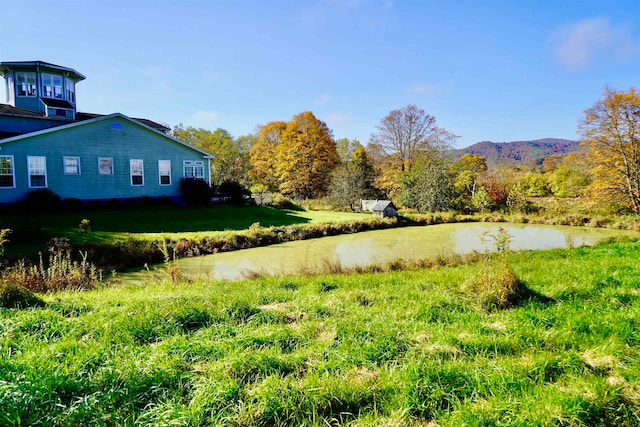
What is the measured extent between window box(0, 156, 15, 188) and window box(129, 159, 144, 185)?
4761 mm

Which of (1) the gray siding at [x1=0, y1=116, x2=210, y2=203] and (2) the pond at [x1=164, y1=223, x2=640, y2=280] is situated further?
(1) the gray siding at [x1=0, y1=116, x2=210, y2=203]

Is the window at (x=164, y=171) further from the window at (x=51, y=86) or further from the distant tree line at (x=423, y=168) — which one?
the window at (x=51, y=86)

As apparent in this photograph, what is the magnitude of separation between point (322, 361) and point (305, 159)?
2844cm

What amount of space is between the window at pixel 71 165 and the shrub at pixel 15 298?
15090 mm

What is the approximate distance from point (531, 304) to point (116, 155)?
19.4 meters

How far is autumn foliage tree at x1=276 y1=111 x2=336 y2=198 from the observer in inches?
1201

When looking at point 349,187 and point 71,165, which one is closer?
point 71,165

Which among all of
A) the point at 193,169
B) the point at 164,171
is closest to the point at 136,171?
the point at 164,171

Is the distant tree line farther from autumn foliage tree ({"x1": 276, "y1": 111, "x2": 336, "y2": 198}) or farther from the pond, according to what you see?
the pond

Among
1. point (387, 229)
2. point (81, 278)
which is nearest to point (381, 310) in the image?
point (81, 278)

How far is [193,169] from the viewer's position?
2122 centimetres

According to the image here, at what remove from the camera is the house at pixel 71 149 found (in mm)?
15836

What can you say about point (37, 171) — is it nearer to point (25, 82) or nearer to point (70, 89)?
point (25, 82)

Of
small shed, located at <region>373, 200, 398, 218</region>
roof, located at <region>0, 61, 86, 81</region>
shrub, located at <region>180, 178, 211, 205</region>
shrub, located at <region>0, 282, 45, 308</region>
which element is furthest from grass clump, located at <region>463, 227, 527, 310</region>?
roof, located at <region>0, 61, 86, 81</region>
